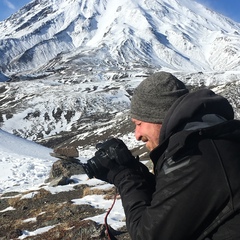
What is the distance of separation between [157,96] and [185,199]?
1051mm

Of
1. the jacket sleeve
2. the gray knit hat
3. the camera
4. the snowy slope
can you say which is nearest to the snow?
the snowy slope

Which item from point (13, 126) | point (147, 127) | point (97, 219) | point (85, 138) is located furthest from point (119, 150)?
point (13, 126)

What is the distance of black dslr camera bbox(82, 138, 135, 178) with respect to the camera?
3105 millimetres

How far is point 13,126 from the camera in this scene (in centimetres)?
12262

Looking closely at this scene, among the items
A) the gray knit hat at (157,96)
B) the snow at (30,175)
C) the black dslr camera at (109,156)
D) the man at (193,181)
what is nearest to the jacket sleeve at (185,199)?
the man at (193,181)

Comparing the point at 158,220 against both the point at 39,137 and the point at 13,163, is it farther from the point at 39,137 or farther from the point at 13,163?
the point at 39,137

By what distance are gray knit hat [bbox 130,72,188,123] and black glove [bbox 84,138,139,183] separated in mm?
354

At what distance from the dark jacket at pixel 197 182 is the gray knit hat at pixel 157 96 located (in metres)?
0.43

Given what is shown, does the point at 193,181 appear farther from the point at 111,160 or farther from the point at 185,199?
the point at 111,160

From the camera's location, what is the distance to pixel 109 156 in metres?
3.12

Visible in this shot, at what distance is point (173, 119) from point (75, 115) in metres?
135

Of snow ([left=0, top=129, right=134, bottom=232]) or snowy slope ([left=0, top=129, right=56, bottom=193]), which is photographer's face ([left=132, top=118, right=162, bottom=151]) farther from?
snowy slope ([left=0, top=129, right=56, bottom=193])

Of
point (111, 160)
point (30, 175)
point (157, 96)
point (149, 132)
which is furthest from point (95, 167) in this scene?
point (30, 175)

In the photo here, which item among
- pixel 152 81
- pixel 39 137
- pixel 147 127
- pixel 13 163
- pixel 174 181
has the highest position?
pixel 152 81
